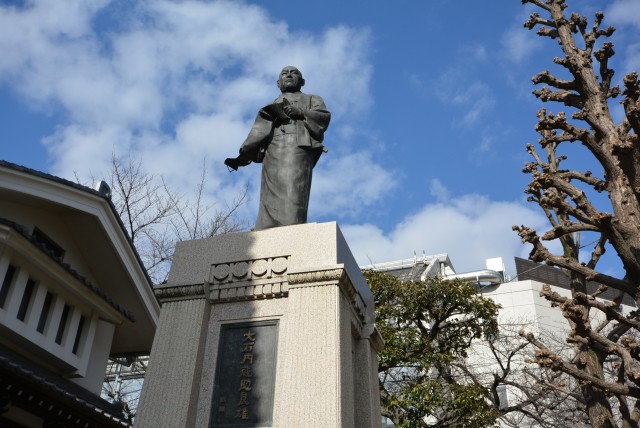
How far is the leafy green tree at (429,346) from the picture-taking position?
13.2m

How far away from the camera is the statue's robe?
6812mm

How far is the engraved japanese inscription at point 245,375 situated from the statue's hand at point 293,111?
2.88m

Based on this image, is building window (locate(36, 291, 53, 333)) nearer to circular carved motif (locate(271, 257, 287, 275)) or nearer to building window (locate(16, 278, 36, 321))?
building window (locate(16, 278, 36, 321))

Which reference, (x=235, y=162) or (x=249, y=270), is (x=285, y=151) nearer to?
(x=235, y=162)

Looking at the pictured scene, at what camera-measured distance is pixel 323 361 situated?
5.16 metres

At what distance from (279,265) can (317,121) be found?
2.28 meters

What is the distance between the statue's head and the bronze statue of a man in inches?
6.8

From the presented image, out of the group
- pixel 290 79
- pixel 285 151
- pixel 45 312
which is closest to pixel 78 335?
pixel 45 312

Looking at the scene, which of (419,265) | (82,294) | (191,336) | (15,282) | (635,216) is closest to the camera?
(191,336)

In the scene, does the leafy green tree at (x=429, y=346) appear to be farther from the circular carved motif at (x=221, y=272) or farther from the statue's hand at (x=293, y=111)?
the circular carved motif at (x=221, y=272)

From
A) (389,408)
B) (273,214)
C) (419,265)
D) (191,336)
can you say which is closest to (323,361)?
(191,336)

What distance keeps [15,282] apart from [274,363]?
8.69m

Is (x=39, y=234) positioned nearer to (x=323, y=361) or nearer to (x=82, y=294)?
(x=82, y=294)

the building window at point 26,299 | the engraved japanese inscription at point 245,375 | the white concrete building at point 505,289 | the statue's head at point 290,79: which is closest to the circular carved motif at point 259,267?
the engraved japanese inscription at point 245,375
